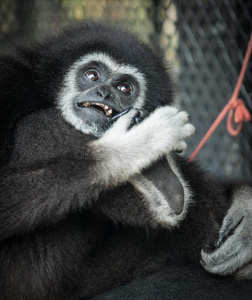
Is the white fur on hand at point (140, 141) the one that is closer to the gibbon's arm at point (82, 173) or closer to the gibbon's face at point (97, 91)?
the gibbon's arm at point (82, 173)

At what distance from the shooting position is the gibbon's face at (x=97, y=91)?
241 cm

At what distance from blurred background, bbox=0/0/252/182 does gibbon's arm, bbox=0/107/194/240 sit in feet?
7.66

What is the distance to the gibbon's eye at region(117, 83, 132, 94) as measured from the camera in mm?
2657

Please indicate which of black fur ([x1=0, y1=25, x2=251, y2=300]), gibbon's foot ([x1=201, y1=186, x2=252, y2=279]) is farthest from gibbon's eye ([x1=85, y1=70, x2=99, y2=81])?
gibbon's foot ([x1=201, y1=186, x2=252, y2=279])

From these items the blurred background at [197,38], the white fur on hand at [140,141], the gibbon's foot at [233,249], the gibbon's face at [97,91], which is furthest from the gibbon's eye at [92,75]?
the blurred background at [197,38]

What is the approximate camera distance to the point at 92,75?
8.54 feet

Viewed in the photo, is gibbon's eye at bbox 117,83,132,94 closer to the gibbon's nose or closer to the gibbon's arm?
the gibbon's nose

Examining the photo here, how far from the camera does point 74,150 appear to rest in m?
2.15

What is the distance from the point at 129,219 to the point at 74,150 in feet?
1.46

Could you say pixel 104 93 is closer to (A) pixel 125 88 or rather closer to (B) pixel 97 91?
(B) pixel 97 91

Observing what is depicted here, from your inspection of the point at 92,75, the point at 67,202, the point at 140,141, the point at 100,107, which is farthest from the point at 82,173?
the point at 92,75

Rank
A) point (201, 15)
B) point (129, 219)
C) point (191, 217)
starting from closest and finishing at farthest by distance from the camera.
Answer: point (129, 219) → point (191, 217) → point (201, 15)

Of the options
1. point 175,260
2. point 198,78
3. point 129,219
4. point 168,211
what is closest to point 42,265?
point 129,219

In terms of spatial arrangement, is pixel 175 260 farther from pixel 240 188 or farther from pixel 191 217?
pixel 240 188
